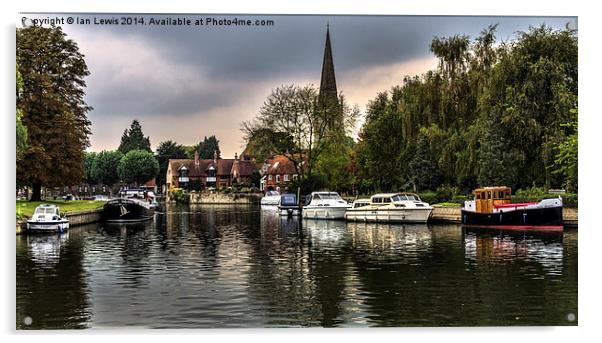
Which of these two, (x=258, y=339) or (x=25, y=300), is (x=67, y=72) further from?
(x=258, y=339)

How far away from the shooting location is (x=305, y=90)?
1169 cm

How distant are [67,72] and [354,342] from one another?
20.1 ft

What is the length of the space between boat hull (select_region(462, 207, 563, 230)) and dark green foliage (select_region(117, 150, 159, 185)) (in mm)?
5655

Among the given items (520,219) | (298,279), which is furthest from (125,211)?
(520,219)

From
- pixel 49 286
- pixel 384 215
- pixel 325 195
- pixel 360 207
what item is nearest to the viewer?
pixel 49 286

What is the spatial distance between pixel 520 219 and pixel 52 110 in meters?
8.22

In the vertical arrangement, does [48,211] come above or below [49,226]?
above

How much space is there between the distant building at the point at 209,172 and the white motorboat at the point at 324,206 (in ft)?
3.88

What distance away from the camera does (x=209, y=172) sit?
12609mm

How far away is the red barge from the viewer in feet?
37.6

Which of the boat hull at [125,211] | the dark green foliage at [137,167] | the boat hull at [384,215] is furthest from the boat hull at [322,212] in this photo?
the boat hull at [125,211]

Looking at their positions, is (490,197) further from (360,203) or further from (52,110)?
(52,110)
